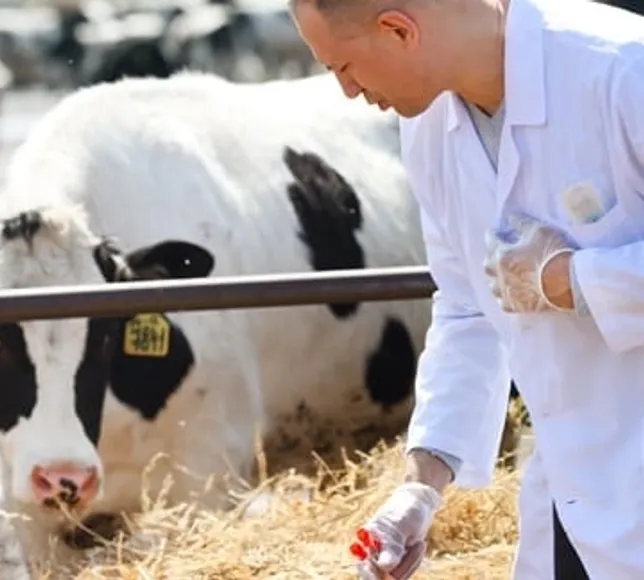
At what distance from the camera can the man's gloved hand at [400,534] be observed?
244 centimetres

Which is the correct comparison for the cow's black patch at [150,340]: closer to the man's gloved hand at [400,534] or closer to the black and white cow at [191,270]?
the black and white cow at [191,270]

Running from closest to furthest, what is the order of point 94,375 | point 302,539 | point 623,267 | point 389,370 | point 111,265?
point 623,267 → point 302,539 → point 94,375 → point 111,265 → point 389,370

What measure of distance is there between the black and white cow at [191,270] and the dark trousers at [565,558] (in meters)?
2.70

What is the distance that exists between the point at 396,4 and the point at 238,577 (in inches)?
82.2

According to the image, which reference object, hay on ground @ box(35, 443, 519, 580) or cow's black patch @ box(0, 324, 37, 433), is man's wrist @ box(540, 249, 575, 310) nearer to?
hay on ground @ box(35, 443, 519, 580)

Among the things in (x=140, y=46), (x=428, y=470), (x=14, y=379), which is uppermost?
(x=140, y=46)

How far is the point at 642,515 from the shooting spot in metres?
2.27

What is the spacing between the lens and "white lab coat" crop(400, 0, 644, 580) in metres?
2.21

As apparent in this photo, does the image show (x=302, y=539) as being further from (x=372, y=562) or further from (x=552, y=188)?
(x=552, y=188)

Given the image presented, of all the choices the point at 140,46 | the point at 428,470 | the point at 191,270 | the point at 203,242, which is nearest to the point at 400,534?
the point at 428,470

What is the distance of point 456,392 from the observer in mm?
2623

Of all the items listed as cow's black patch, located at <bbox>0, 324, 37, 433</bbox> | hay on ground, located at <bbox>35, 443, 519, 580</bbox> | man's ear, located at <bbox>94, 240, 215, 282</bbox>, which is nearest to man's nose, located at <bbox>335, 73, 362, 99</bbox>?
hay on ground, located at <bbox>35, 443, 519, 580</bbox>

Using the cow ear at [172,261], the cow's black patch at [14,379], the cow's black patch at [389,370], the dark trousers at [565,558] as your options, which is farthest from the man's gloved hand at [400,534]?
the cow's black patch at [389,370]

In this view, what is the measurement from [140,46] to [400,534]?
1355 centimetres
